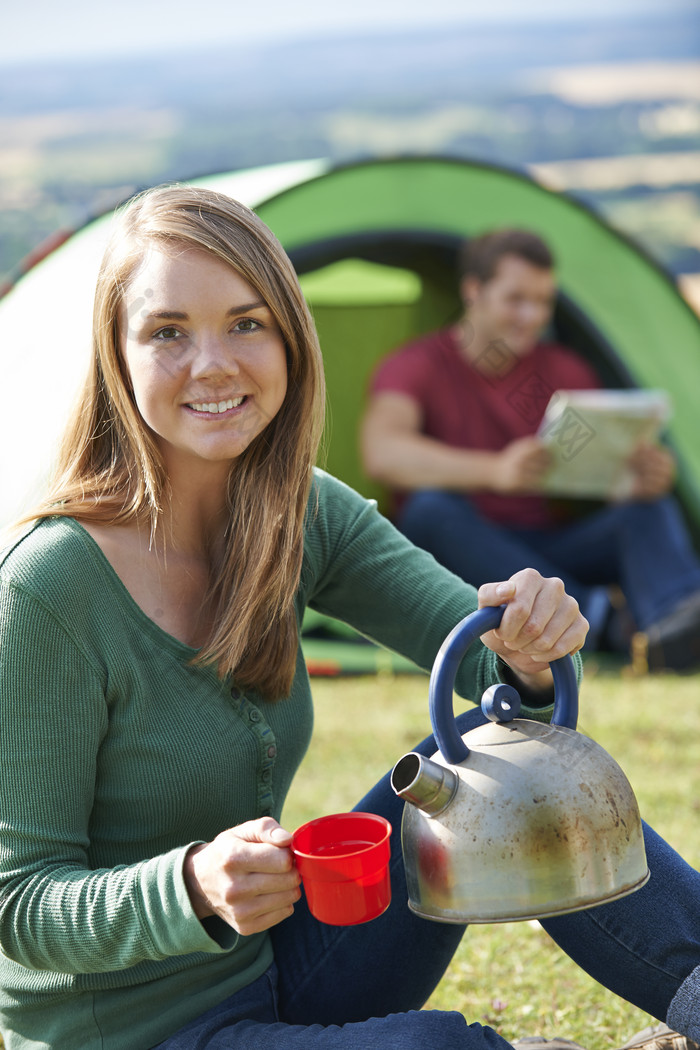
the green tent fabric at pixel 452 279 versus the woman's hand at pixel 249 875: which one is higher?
the green tent fabric at pixel 452 279

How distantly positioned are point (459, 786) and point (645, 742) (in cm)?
176

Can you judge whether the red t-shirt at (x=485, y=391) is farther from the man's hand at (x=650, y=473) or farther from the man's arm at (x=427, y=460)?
the man's hand at (x=650, y=473)

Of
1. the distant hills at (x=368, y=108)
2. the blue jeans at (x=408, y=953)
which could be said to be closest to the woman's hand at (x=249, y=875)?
the blue jeans at (x=408, y=953)

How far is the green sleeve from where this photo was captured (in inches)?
39.8

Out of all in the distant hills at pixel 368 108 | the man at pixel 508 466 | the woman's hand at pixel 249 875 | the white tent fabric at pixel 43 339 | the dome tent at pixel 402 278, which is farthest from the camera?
the distant hills at pixel 368 108

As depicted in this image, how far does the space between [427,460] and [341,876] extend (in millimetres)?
2530

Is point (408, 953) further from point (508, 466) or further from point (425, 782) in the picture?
point (508, 466)

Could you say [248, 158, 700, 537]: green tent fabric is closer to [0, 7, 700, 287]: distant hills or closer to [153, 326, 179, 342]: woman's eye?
[153, 326, 179, 342]: woman's eye

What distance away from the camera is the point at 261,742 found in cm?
123

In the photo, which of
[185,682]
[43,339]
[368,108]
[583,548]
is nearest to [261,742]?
[185,682]

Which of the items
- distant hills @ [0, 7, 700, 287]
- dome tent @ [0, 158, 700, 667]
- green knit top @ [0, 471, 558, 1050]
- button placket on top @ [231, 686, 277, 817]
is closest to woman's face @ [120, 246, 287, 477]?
green knit top @ [0, 471, 558, 1050]

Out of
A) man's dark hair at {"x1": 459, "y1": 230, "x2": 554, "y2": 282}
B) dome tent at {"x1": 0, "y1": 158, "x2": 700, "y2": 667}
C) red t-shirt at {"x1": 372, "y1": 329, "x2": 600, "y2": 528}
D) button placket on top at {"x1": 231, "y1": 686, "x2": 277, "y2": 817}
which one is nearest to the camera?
button placket on top at {"x1": 231, "y1": 686, "x2": 277, "y2": 817}

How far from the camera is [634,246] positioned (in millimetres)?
3832

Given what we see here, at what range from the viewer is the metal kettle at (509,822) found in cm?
100
